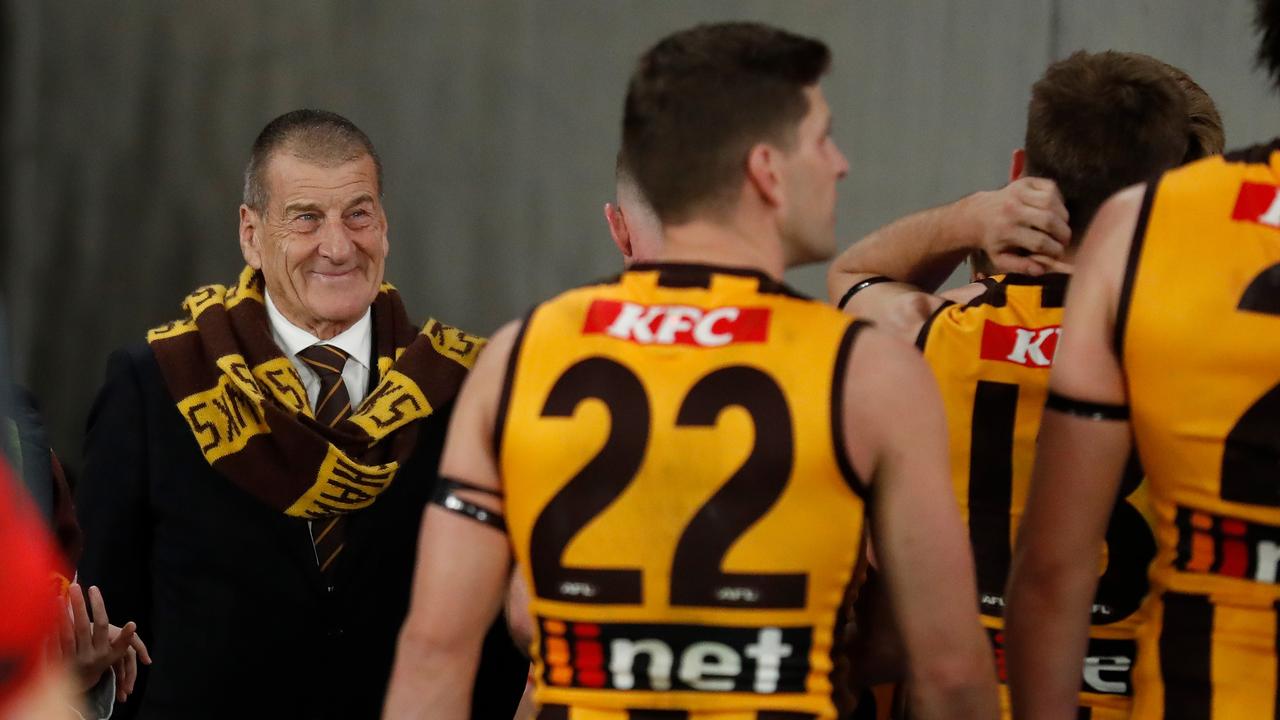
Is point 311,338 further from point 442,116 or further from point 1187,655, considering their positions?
point 442,116

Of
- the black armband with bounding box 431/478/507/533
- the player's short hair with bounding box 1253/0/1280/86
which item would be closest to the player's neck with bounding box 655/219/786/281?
the black armband with bounding box 431/478/507/533

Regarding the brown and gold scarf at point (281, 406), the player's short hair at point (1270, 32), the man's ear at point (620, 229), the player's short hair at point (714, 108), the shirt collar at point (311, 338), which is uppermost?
the player's short hair at point (1270, 32)

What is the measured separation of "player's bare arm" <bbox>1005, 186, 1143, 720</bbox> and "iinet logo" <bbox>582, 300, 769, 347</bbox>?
0.38m

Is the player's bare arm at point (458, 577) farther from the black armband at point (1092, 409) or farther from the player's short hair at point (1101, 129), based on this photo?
the player's short hair at point (1101, 129)

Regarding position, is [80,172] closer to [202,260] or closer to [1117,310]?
[202,260]

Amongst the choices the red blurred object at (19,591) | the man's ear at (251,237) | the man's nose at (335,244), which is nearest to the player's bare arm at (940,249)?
the man's nose at (335,244)

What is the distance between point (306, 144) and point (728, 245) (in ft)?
4.94

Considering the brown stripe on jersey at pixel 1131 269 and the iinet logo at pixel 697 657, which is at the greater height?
the brown stripe on jersey at pixel 1131 269

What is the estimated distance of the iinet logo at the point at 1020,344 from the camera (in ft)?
8.63

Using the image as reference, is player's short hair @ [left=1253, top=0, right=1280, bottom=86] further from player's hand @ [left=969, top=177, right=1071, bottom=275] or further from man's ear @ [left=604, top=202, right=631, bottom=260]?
man's ear @ [left=604, top=202, right=631, bottom=260]

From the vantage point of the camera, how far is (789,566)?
6.09 feet

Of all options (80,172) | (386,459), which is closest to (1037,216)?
(386,459)

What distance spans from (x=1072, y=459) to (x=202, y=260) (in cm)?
439

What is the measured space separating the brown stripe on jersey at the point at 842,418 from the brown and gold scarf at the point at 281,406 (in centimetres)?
143
